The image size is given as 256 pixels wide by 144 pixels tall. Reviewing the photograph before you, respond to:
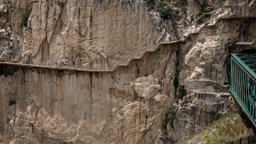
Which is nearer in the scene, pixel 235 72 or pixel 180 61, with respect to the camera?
pixel 235 72

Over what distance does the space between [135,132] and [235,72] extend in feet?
21.4

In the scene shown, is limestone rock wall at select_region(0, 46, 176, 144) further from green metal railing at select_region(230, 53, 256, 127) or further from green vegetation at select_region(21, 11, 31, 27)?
green metal railing at select_region(230, 53, 256, 127)

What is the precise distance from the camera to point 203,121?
48.5 feet

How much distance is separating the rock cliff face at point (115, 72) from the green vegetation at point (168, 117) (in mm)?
134

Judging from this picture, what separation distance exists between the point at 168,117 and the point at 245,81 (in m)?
6.01

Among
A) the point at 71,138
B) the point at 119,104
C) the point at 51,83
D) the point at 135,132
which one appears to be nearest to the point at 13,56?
the point at 51,83

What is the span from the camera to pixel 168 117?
16219 mm

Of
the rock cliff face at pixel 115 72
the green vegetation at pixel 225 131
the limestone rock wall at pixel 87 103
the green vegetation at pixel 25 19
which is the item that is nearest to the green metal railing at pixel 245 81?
the green vegetation at pixel 225 131

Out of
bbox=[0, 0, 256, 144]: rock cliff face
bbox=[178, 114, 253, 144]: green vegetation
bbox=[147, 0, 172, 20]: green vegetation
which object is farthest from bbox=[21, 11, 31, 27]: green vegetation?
bbox=[178, 114, 253, 144]: green vegetation

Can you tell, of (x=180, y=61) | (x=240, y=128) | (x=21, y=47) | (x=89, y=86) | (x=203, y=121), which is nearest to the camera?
(x=240, y=128)

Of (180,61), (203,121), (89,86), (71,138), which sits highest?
(180,61)

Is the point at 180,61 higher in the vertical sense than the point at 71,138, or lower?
higher

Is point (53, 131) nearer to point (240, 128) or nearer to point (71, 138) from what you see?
point (71, 138)

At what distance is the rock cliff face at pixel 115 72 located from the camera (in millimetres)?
14914
